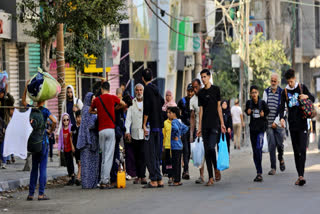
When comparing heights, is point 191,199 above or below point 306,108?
below

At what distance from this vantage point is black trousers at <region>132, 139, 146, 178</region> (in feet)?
51.5

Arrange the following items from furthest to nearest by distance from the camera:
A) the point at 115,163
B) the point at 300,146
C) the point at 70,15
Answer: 1. the point at 70,15
2. the point at 115,163
3. the point at 300,146

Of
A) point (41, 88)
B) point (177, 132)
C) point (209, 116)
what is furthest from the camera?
point (177, 132)

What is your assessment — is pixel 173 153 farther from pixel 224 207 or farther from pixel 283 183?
pixel 224 207

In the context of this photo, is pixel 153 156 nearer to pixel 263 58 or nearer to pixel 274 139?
pixel 274 139

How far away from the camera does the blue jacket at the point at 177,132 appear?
1511cm

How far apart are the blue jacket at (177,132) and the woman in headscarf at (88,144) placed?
1368mm

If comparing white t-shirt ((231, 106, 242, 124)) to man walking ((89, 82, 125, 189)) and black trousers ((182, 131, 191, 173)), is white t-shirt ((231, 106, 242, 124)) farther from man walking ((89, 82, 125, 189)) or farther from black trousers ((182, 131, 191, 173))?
man walking ((89, 82, 125, 189))

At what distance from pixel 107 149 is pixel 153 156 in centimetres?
85

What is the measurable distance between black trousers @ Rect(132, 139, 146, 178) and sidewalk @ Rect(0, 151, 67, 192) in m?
2.26

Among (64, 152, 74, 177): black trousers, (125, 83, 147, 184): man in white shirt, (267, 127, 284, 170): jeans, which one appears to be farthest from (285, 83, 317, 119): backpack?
(64, 152, 74, 177): black trousers

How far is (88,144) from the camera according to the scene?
1516 centimetres

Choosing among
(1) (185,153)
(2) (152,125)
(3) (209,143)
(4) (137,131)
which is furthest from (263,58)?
(2) (152,125)

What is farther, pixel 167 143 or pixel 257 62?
pixel 257 62
